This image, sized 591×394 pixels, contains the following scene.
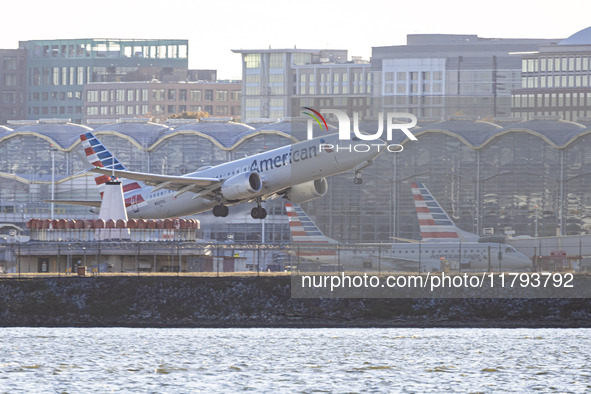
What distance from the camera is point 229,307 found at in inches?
4365

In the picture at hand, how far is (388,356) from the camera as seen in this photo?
91.8 metres

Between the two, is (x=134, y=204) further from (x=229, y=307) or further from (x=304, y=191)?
(x=229, y=307)

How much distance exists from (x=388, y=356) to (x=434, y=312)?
18.1 metres

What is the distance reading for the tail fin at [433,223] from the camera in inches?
5954

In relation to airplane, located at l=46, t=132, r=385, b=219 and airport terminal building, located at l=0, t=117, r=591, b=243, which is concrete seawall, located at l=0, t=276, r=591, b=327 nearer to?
airplane, located at l=46, t=132, r=385, b=219

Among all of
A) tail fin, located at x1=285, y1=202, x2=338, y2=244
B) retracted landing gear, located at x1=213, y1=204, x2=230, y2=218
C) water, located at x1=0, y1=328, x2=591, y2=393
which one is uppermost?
retracted landing gear, located at x1=213, y1=204, x2=230, y2=218

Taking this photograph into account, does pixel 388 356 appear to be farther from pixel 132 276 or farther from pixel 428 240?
pixel 428 240

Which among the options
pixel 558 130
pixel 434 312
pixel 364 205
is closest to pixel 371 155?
pixel 434 312

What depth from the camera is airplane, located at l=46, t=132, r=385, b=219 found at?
383ft

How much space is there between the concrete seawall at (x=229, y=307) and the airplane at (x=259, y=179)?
10.8 metres

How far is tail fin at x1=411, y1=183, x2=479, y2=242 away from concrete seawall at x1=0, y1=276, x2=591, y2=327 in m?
38.2

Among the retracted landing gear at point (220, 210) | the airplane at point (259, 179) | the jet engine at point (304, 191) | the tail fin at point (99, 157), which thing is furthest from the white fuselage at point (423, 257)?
the tail fin at point (99, 157)

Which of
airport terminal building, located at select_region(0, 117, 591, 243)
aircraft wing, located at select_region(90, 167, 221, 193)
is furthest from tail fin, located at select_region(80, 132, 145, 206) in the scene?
airport terminal building, located at select_region(0, 117, 591, 243)

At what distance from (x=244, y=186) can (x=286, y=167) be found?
163 inches
